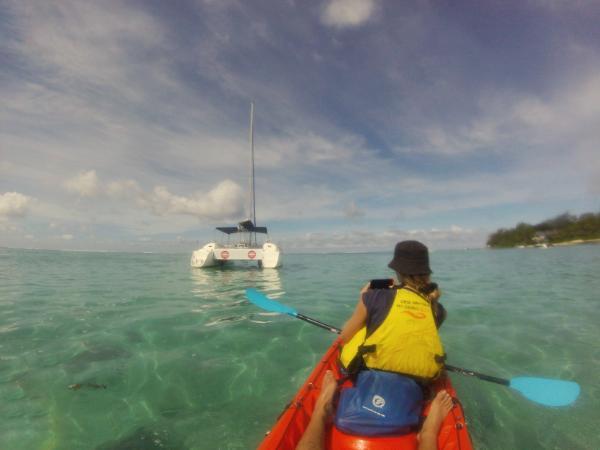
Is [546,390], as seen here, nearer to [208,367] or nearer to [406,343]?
[406,343]

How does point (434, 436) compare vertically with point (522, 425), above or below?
above

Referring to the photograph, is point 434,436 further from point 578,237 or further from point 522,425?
point 578,237

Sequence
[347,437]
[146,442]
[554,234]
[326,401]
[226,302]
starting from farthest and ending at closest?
[554,234]
[226,302]
[146,442]
[326,401]
[347,437]

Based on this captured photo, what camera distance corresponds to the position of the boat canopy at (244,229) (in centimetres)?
2478

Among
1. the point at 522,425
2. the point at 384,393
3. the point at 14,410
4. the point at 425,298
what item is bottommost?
the point at 522,425

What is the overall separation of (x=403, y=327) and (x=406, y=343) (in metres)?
0.14

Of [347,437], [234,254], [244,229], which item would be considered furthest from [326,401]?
[244,229]

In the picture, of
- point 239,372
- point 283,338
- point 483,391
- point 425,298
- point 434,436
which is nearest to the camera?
point 434,436

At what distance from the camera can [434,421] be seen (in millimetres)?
2451

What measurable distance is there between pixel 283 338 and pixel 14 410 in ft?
14.3

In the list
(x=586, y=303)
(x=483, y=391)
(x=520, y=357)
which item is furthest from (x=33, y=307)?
(x=586, y=303)

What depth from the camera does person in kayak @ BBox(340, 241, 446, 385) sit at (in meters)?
2.67

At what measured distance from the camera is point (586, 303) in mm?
10180

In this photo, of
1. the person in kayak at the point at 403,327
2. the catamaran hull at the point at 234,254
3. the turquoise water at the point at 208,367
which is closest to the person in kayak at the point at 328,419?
the person in kayak at the point at 403,327
